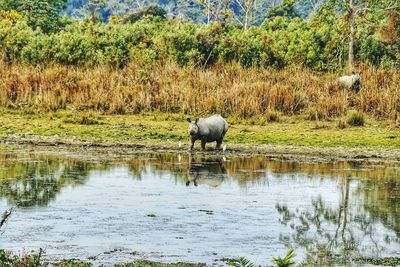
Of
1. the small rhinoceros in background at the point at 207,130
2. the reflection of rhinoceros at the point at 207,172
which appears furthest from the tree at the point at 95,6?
the reflection of rhinoceros at the point at 207,172

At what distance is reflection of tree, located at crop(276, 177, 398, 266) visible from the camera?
11062 millimetres

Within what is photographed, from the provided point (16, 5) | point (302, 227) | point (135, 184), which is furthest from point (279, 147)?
point (16, 5)

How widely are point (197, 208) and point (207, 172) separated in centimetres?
409

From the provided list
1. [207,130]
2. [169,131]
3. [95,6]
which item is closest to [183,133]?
[169,131]

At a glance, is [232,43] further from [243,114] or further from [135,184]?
[135,184]

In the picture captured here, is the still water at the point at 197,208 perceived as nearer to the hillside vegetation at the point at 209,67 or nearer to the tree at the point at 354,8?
the hillside vegetation at the point at 209,67

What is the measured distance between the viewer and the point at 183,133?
24.2 meters

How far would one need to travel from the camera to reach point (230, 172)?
17.9 meters

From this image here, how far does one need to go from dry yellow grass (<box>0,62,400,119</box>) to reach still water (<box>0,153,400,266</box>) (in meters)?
7.26

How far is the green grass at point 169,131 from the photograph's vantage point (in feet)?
76.4

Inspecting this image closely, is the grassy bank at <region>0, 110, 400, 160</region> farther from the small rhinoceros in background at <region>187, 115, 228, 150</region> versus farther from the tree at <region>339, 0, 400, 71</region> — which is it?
the tree at <region>339, 0, 400, 71</region>

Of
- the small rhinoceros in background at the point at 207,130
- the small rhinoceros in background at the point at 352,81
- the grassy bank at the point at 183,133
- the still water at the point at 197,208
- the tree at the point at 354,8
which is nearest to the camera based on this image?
the still water at the point at 197,208

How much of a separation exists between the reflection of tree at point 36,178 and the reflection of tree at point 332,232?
3972 mm

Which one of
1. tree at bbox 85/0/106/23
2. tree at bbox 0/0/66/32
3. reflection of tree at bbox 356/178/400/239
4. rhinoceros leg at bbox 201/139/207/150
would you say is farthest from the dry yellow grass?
tree at bbox 85/0/106/23
